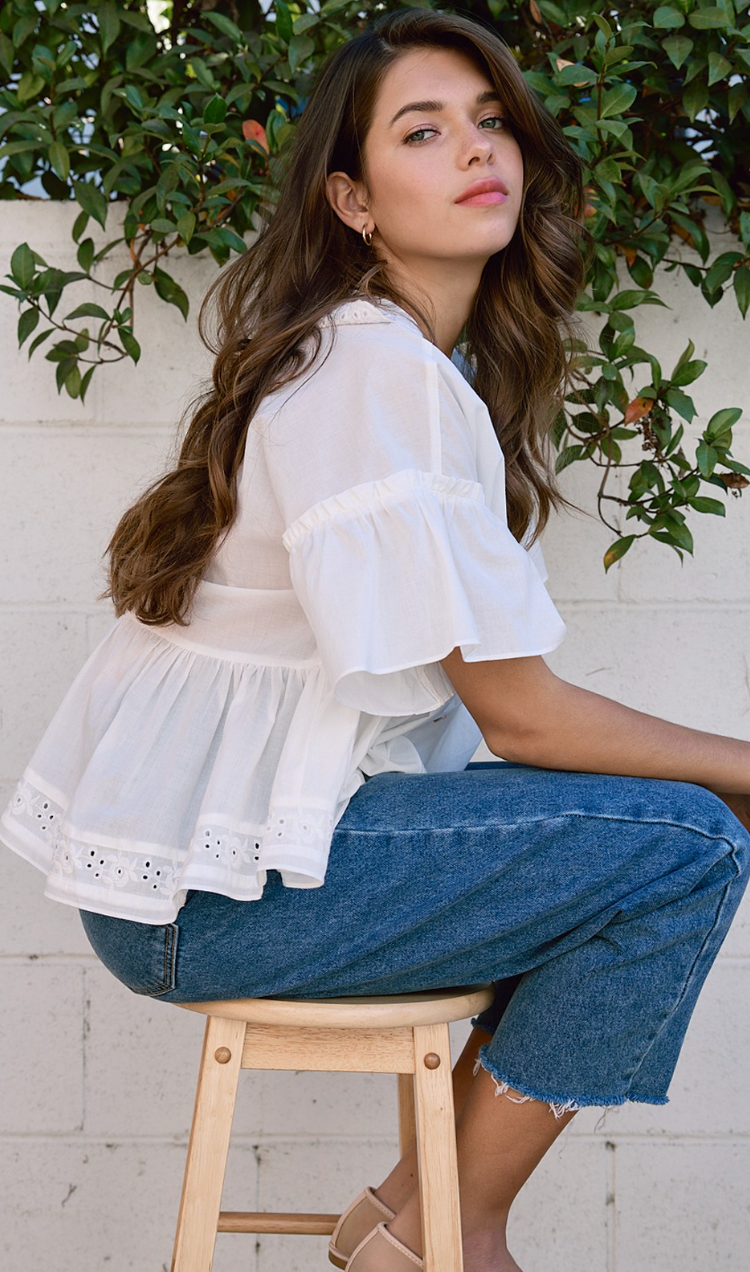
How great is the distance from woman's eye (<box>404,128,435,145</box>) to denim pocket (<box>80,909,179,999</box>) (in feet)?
2.76

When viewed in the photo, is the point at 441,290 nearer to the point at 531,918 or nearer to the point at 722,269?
the point at 722,269

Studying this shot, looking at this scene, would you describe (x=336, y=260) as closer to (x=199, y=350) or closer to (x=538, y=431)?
(x=538, y=431)

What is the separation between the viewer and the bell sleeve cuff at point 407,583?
961 mm

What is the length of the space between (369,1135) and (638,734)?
0.98 metres

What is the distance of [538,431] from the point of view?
1.47m

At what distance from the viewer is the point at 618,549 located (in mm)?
1624

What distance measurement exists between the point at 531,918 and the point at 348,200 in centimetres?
80

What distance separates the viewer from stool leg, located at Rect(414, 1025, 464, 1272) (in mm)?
993

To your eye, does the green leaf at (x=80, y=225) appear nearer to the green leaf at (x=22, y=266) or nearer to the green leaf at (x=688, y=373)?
the green leaf at (x=22, y=266)

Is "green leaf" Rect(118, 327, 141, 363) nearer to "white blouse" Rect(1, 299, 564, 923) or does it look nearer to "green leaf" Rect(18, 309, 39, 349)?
"green leaf" Rect(18, 309, 39, 349)

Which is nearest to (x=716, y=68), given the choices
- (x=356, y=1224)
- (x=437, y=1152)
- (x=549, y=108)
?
(x=549, y=108)

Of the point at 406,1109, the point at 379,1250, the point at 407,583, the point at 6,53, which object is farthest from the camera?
the point at 6,53

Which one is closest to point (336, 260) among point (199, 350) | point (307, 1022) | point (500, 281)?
point (500, 281)

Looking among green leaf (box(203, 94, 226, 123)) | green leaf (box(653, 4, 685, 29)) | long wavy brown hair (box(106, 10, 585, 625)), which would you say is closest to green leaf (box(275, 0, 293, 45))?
green leaf (box(203, 94, 226, 123))
